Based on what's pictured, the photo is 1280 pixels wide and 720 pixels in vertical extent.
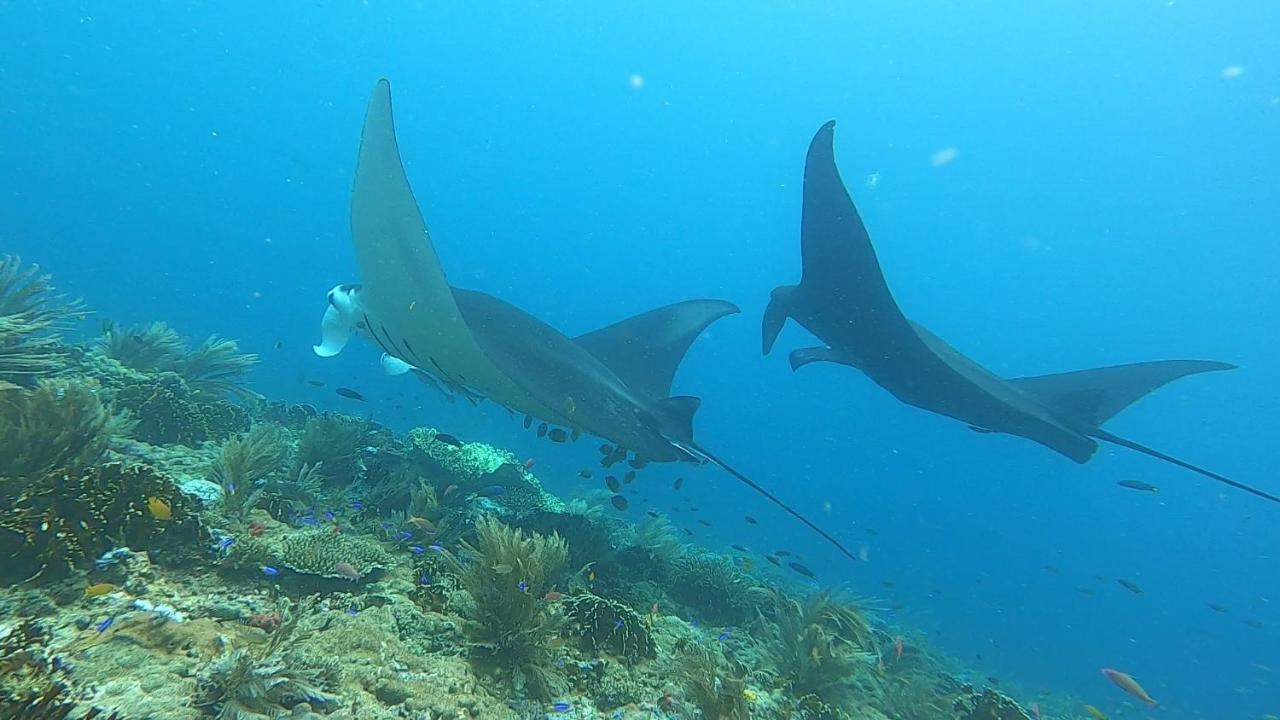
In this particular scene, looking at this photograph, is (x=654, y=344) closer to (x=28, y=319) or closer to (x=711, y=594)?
(x=711, y=594)

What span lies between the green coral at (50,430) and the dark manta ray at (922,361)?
6.27 metres

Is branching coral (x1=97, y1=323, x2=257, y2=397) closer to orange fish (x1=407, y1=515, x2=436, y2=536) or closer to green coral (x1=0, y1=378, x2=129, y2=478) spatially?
green coral (x1=0, y1=378, x2=129, y2=478)

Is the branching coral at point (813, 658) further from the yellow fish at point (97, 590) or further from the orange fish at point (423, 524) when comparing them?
the yellow fish at point (97, 590)

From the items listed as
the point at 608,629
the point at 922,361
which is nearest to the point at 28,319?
the point at 608,629

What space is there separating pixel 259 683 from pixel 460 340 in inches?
Result: 98.7

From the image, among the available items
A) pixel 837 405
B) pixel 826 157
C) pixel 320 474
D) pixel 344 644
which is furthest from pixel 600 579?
pixel 837 405

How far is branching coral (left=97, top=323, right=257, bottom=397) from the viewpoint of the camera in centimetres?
909

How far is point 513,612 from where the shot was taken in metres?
3.83

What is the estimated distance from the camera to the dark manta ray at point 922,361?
527 centimetres

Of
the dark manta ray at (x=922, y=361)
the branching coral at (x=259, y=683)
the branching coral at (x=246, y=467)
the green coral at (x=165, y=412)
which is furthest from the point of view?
the green coral at (x=165, y=412)

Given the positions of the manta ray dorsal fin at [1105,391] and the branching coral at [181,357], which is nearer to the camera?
the manta ray dorsal fin at [1105,391]

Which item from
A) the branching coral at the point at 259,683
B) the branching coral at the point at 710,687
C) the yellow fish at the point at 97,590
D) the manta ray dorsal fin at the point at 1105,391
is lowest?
the branching coral at the point at 710,687

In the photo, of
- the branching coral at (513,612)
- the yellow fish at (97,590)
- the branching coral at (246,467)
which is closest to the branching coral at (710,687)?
the branching coral at (513,612)

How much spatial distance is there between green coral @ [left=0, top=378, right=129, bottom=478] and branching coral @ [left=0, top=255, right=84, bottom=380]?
64.1 inches
